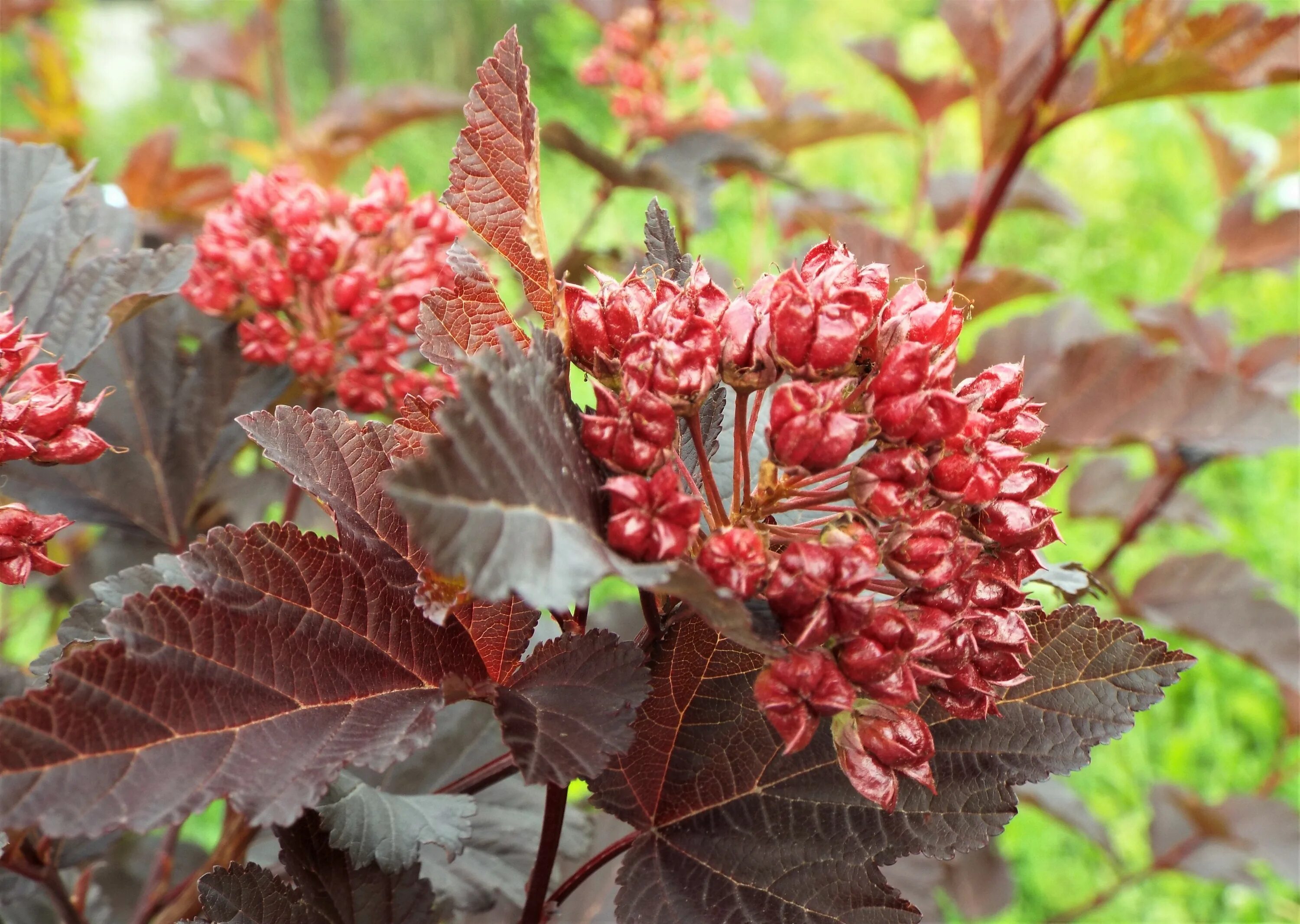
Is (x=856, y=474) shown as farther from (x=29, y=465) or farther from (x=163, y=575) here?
(x=29, y=465)

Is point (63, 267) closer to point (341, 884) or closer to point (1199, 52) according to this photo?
point (341, 884)

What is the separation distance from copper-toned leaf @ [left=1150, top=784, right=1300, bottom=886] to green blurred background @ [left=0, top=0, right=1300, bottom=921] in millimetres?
57

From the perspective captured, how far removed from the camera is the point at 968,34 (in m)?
1.47

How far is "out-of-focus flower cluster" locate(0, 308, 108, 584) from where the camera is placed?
678 mm

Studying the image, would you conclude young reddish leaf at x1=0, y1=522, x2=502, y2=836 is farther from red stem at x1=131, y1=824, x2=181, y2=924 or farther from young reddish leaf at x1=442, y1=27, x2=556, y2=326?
red stem at x1=131, y1=824, x2=181, y2=924

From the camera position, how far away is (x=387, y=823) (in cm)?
72

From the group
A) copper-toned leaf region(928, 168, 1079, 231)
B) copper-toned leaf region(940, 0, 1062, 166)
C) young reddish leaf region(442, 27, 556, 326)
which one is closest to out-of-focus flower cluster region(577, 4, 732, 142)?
copper-toned leaf region(928, 168, 1079, 231)

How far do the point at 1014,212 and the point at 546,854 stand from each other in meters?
1.86

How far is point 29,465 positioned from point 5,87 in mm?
5072

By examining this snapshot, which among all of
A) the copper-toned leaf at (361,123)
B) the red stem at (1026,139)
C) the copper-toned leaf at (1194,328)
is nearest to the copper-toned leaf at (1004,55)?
the red stem at (1026,139)

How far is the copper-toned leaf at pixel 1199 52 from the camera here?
1.21 meters

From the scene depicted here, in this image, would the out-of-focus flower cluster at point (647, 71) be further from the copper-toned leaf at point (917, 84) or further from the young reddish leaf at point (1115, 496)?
the young reddish leaf at point (1115, 496)

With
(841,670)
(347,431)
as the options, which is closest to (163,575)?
(347,431)

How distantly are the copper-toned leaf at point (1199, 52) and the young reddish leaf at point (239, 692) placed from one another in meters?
1.03
